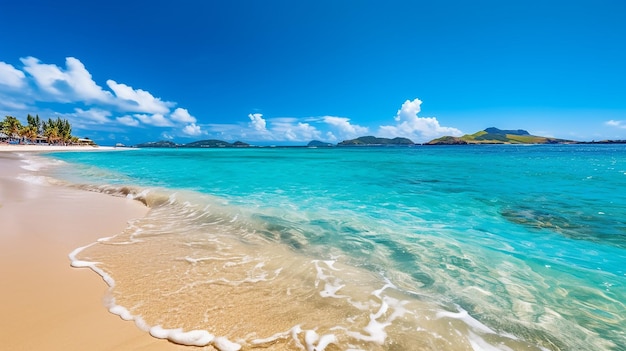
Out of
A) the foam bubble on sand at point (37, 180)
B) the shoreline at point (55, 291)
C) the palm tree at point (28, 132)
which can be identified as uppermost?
the palm tree at point (28, 132)

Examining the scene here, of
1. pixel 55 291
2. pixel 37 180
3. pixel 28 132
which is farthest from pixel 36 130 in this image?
pixel 55 291

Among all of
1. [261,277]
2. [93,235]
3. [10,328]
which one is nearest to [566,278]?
[261,277]

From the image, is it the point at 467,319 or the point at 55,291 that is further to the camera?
the point at 55,291

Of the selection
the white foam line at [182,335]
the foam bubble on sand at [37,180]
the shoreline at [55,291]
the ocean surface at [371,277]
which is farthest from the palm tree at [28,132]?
the white foam line at [182,335]

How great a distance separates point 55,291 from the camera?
424cm

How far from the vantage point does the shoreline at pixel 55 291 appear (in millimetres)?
3205

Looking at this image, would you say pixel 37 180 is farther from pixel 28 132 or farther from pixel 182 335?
pixel 28 132

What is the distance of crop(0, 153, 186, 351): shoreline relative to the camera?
10.5ft

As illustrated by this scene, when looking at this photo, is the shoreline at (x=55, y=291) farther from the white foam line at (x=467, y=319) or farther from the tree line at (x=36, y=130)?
the tree line at (x=36, y=130)

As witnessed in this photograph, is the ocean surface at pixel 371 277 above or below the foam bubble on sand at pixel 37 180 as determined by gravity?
below

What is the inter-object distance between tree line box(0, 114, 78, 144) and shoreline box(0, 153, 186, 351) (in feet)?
410

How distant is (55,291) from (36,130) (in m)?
150

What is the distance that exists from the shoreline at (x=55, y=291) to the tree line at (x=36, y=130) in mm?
125093

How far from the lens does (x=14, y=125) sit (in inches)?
3578
